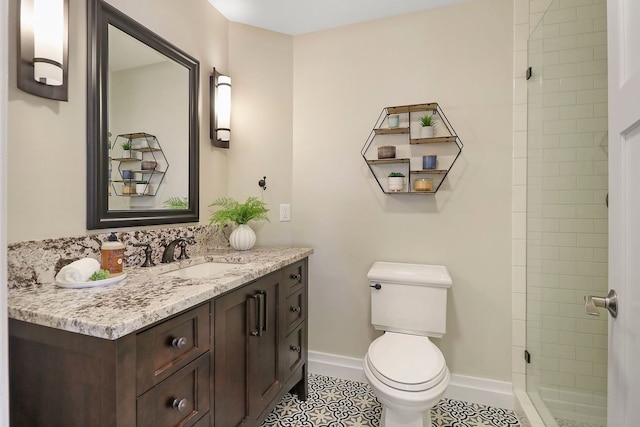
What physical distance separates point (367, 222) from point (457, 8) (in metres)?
1.43

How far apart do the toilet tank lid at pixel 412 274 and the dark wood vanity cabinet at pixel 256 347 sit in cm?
48

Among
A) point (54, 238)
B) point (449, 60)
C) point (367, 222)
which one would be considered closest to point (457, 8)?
point (449, 60)

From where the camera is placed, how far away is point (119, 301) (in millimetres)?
959

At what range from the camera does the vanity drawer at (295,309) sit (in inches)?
70.1

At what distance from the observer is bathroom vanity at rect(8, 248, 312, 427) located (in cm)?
82

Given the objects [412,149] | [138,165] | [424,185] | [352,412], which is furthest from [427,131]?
[352,412]

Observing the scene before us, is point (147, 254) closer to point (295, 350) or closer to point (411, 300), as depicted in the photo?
point (295, 350)

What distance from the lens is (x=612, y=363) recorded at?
816mm

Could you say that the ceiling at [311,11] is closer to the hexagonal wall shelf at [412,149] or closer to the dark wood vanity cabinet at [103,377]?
the hexagonal wall shelf at [412,149]

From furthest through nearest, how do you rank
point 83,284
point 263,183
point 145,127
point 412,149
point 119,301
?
1. point 263,183
2. point 412,149
3. point 145,127
4. point 83,284
5. point 119,301

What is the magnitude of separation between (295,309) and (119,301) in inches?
41.4

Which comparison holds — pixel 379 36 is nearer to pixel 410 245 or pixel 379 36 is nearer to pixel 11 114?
pixel 410 245

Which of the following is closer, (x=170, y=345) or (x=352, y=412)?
(x=170, y=345)

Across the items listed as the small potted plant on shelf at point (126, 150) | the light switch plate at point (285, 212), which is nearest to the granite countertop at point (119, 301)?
the small potted plant on shelf at point (126, 150)
